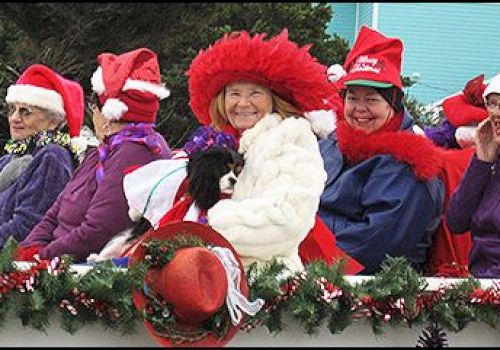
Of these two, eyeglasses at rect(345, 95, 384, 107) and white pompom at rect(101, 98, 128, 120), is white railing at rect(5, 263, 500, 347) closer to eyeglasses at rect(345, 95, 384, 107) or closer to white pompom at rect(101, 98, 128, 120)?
eyeglasses at rect(345, 95, 384, 107)

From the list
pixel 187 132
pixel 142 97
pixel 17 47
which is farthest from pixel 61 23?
pixel 142 97

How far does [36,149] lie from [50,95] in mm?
352

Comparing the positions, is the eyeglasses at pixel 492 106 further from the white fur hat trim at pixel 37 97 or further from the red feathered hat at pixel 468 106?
the white fur hat trim at pixel 37 97

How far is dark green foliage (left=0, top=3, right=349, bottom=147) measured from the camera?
11.7 meters

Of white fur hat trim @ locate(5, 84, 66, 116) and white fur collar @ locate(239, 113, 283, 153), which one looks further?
white fur hat trim @ locate(5, 84, 66, 116)

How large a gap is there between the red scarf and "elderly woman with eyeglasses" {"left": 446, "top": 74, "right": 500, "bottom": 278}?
18cm

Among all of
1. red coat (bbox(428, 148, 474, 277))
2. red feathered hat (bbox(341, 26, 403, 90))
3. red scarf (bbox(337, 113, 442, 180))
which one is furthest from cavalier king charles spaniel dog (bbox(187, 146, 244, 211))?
red coat (bbox(428, 148, 474, 277))

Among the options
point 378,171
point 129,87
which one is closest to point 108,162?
point 129,87

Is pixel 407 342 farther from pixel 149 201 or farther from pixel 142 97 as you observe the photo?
pixel 142 97

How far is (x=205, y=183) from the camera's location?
3867 millimetres

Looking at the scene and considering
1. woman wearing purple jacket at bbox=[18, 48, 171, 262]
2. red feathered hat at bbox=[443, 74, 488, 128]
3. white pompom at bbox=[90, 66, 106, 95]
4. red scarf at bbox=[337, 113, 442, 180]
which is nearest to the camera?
red scarf at bbox=[337, 113, 442, 180]

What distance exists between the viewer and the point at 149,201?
4.25m

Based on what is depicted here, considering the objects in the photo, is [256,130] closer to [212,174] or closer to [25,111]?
[212,174]

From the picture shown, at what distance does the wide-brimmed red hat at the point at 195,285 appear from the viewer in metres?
3.03
